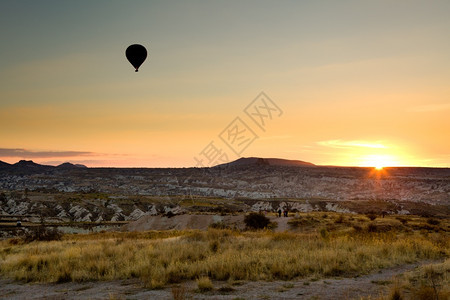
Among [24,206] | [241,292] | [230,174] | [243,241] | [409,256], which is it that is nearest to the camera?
[241,292]

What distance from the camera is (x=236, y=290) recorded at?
9.80 m

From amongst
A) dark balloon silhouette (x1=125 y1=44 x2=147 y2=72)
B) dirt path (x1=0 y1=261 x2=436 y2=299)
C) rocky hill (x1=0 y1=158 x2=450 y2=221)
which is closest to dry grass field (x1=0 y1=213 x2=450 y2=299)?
dirt path (x1=0 y1=261 x2=436 y2=299)

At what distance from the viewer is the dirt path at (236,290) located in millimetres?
9172

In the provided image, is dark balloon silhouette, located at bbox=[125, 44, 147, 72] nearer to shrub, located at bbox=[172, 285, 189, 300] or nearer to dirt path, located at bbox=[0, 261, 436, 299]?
dirt path, located at bbox=[0, 261, 436, 299]

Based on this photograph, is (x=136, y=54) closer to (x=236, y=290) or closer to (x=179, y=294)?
(x=236, y=290)

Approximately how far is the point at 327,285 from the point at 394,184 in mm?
151334

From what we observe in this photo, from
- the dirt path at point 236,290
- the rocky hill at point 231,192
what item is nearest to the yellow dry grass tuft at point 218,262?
the dirt path at point 236,290

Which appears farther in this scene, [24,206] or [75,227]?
[24,206]

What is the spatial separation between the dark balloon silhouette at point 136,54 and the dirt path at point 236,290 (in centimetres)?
1968

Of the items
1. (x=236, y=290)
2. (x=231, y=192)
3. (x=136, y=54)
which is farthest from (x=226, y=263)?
(x=231, y=192)

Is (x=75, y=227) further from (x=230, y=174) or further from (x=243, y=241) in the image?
(x=230, y=174)

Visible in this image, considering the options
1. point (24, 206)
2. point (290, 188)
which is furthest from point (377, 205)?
point (24, 206)

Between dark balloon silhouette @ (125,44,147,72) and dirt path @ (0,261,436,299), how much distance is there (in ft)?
64.6

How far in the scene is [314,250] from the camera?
1425cm
